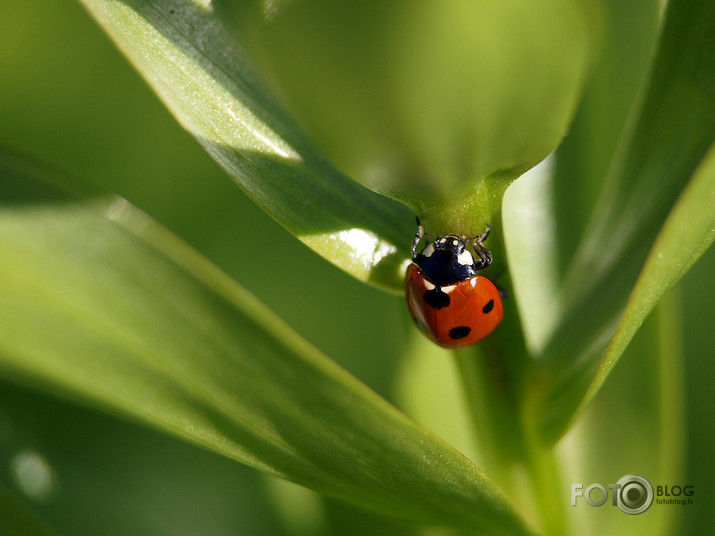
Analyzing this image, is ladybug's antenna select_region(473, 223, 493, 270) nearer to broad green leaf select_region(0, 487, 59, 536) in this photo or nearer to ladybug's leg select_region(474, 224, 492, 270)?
ladybug's leg select_region(474, 224, 492, 270)

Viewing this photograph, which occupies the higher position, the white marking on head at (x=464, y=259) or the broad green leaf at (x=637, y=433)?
the white marking on head at (x=464, y=259)

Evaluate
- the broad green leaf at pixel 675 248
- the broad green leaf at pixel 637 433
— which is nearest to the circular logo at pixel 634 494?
the broad green leaf at pixel 637 433

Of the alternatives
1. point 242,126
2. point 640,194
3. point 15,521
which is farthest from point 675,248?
point 15,521

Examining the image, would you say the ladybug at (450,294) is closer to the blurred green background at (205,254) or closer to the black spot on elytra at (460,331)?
the black spot on elytra at (460,331)

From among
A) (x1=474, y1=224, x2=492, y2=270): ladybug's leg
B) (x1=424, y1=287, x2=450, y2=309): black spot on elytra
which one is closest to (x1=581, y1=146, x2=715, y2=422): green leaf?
(x1=474, y1=224, x2=492, y2=270): ladybug's leg

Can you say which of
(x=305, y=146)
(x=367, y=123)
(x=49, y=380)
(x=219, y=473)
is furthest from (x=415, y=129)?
(x=219, y=473)

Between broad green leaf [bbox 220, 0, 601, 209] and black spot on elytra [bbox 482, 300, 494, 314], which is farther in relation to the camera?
black spot on elytra [bbox 482, 300, 494, 314]
